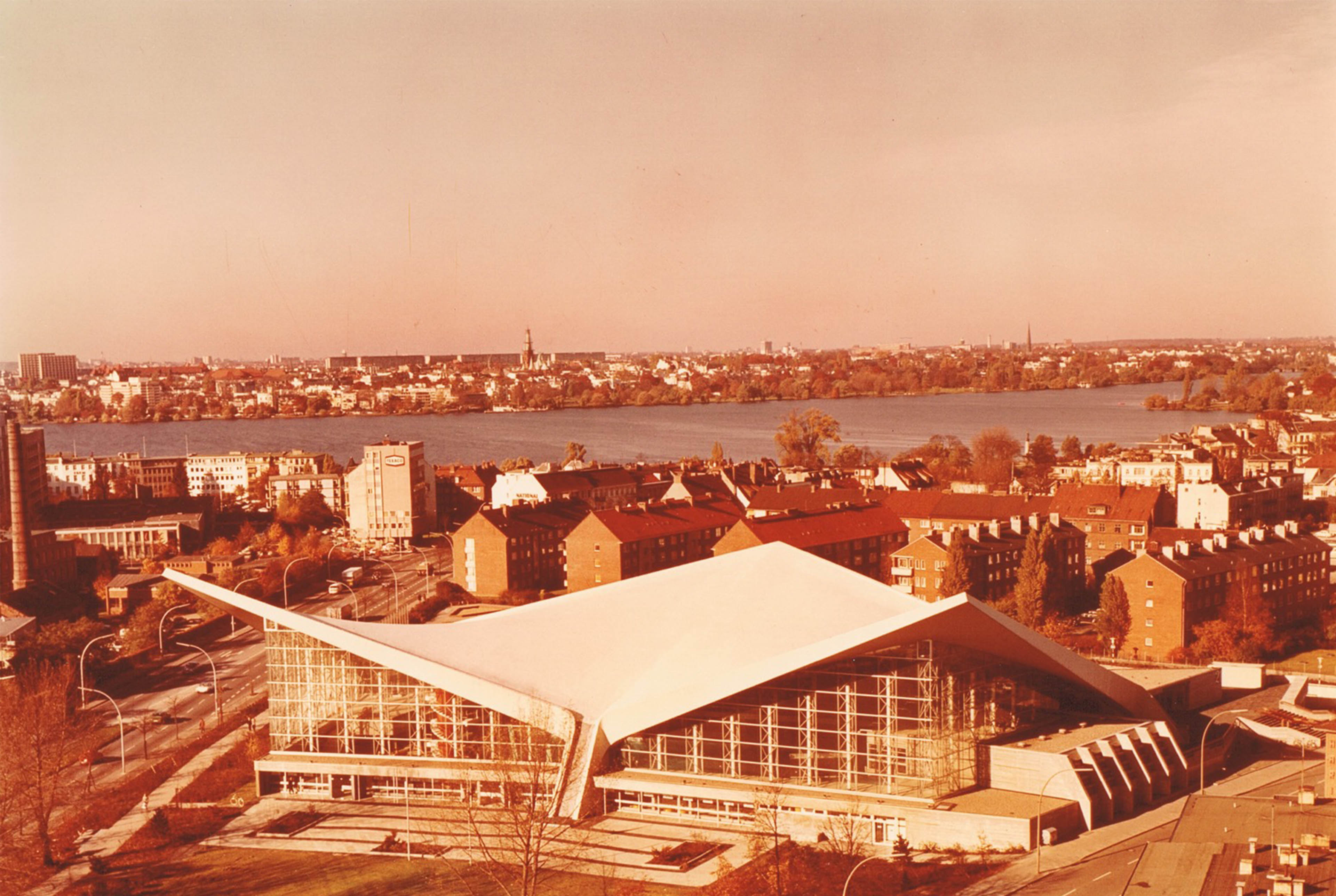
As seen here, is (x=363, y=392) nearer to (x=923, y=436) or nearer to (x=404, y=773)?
(x=923, y=436)

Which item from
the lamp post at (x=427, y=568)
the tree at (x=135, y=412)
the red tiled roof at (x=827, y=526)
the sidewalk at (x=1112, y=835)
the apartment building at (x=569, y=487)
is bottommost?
the sidewalk at (x=1112, y=835)

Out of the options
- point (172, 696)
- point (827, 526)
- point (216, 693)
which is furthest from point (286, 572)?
point (827, 526)

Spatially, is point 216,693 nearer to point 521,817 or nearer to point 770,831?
point 521,817

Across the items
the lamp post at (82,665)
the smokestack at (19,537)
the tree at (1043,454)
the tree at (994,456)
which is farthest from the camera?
the tree at (1043,454)

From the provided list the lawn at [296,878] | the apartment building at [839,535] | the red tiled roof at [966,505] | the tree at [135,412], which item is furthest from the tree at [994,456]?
the tree at [135,412]

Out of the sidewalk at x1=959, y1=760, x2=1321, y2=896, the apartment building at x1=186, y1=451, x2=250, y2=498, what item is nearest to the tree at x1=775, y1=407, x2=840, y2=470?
the apartment building at x1=186, y1=451, x2=250, y2=498

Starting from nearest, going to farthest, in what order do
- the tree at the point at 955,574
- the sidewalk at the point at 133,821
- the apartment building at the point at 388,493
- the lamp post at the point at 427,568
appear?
the sidewalk at the point at 133,821 < the tree at the point at 955,574 < the lamp post at the point at 427,568 < the apartment building at the point at 388,493

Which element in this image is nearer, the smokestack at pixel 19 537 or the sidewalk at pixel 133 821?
the sidewalk at pixel 133 821

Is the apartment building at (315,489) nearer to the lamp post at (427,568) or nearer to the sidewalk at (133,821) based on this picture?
the lamp post at (427,568)
